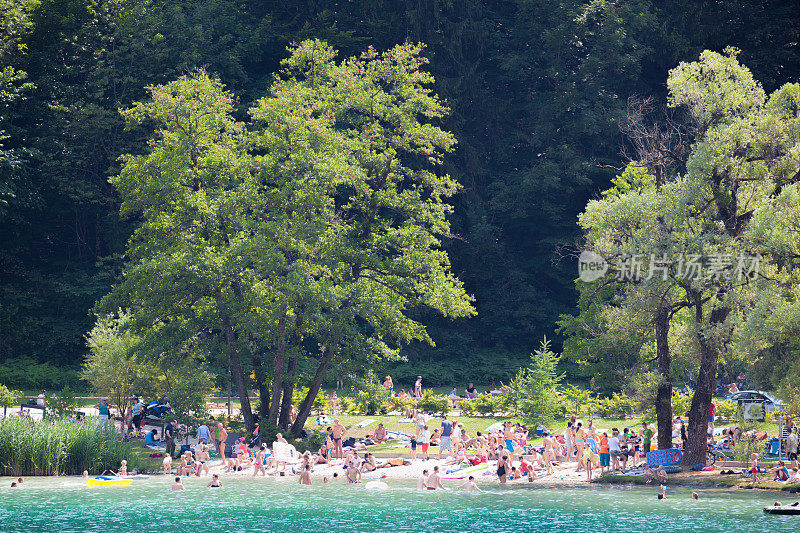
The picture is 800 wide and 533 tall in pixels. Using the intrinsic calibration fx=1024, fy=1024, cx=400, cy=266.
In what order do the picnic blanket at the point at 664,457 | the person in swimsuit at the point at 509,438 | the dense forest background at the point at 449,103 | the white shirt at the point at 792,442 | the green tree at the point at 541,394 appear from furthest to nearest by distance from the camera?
1. the dense forest background at the point at 449,103
2. the green tree at the point at 541,394
3. the person in swimsuit at the point at 509,438
4. the white shirt at the point at 792,442
5. the picnic blanket at the point at 664,457

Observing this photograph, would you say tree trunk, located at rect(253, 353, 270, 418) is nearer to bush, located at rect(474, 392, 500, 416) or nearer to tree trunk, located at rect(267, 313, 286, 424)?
tree trunk, located at rect(267, 313, 286, 424)

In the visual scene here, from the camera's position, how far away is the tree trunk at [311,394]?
44.5 meters

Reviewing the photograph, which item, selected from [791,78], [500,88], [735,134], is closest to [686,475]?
[735,134]

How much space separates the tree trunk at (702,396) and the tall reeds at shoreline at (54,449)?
20939 mm

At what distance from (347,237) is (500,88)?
3294 cm

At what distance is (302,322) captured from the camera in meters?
44.2

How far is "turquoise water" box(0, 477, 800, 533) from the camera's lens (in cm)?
2961

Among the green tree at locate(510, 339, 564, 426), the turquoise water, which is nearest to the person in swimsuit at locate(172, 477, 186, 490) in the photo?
the turquoise water

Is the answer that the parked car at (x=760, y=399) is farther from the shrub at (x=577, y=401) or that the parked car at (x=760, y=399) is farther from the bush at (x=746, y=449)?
the bush at (x=746, y=449)

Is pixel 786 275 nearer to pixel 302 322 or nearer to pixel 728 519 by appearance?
pixel 728 519

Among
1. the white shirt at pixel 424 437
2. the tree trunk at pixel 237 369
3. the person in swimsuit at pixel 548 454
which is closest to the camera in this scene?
the person in swimsuit at pixel 548 454

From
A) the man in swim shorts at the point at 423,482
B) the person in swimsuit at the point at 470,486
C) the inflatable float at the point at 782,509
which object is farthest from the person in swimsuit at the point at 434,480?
the inflatable float at the point at 782,509

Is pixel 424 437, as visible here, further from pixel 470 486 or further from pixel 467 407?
pixel 467 407

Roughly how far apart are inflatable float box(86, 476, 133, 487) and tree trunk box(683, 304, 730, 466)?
2025cm
